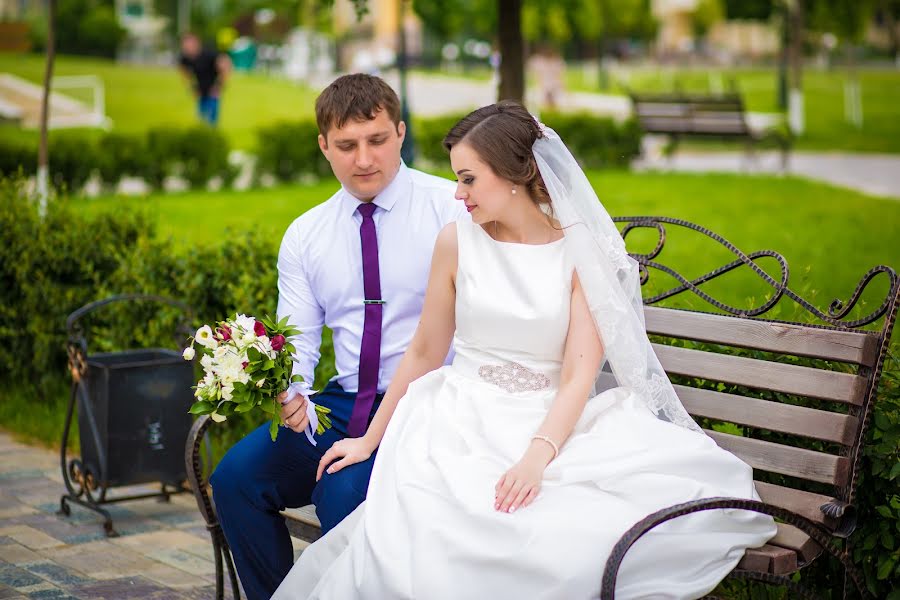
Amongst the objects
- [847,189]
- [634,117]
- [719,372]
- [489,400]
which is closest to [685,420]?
[719,372]

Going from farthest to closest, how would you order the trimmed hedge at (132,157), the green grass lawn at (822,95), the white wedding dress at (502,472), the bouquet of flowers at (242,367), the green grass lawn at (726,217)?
the green grass lawn at (822,95) → the trimmed hedge at (132,157) → the green grass lawn at (726,217) → the bouquet of flowers at (242,367) → the white wedding dress at (502,472)

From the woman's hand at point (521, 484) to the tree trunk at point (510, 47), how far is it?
24.6 ft

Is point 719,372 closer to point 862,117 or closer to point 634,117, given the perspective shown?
point 634,117

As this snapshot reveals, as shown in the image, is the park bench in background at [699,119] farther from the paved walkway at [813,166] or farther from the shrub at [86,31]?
the shrub at [86,31]

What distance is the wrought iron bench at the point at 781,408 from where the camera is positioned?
10.4 feet

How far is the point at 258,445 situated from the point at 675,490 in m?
1.39

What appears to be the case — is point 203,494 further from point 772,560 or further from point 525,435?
point 772,560

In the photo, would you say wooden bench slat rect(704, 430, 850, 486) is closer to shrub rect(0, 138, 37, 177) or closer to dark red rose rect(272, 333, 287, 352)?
dark red rose rect(272, 333, 287, 352)

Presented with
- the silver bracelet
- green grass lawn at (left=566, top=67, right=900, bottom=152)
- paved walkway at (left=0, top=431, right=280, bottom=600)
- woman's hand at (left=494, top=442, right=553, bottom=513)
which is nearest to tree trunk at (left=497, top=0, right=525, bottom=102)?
paved walkway at (left=0, top=431, right=280, bottom=600)

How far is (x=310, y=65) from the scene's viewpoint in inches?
1937

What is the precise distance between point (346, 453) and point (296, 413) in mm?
204

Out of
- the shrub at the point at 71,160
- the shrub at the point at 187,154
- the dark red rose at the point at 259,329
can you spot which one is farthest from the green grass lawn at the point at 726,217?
the dark red rose at the point at 259,329

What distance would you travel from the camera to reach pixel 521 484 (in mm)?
3090

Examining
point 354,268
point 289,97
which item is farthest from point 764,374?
point 289,97
